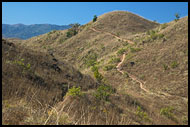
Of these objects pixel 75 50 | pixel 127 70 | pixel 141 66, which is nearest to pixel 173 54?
pixel 141 66

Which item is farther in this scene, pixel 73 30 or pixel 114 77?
pixel 73 30

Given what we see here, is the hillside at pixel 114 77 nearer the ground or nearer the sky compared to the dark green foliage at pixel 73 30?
nearer the ground

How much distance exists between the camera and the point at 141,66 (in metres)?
24.2

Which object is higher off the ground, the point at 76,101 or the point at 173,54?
the point at 173,54

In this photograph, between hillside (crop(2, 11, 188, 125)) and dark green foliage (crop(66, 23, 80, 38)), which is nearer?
hillside (crop(2, 11, 188, 125))

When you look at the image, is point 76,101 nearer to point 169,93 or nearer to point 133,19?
point 169,93

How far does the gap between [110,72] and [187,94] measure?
414 inches

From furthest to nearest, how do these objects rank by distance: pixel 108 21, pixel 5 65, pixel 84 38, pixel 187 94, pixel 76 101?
1. pixel 108 21
2. pixel 84 38
3. pixel 187 94
4. pixel 5 65
5. pixel 76 101

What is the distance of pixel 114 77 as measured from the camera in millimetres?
22516

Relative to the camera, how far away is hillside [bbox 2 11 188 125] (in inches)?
237

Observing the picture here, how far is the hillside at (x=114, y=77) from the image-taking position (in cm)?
601

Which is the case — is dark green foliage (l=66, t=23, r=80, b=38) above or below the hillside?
above

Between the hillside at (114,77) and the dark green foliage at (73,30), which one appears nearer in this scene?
the hillside at (114,77)

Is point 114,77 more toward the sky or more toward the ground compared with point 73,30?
more toward the ground
